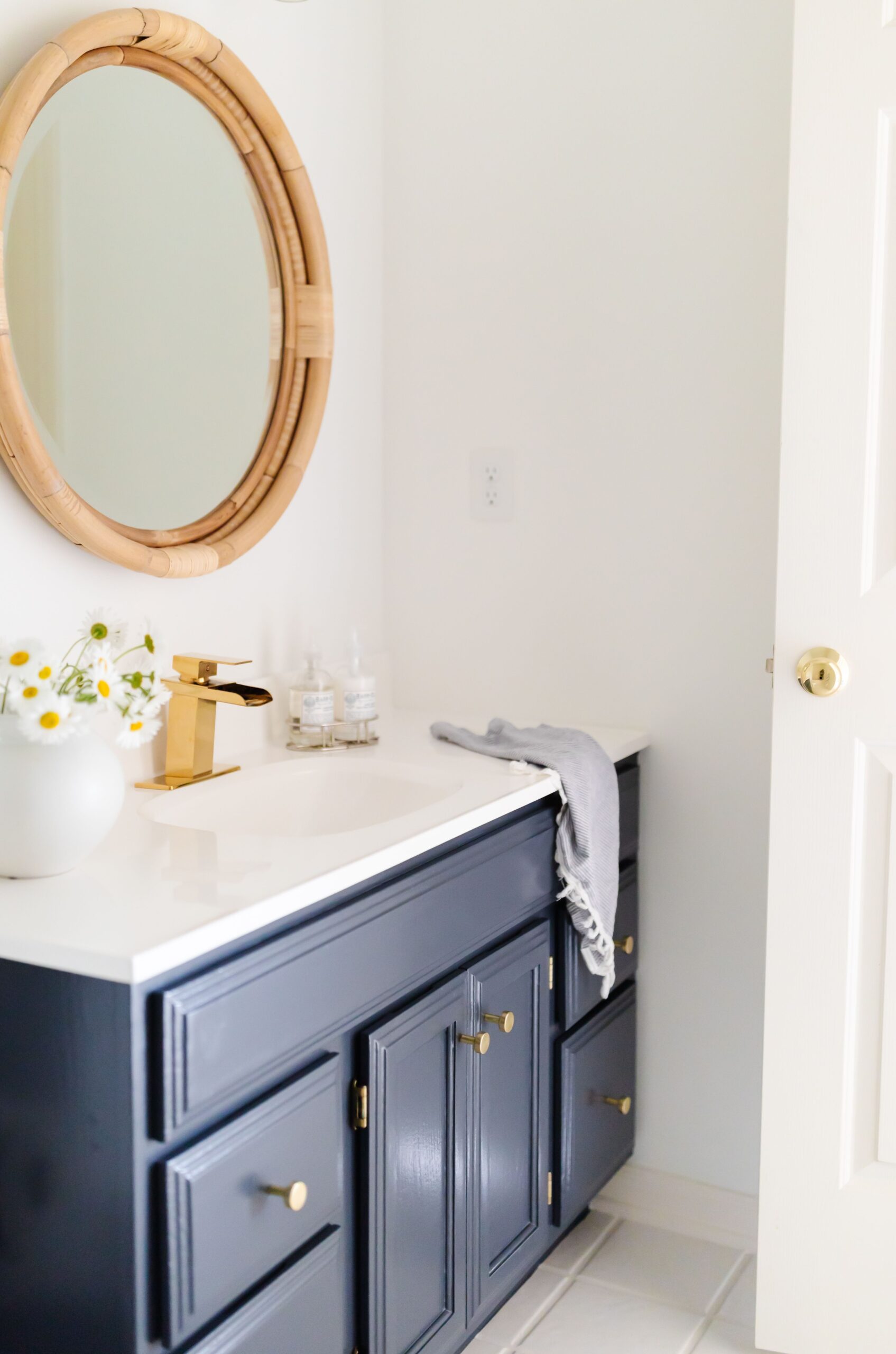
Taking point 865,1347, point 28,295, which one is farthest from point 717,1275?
point 28,295

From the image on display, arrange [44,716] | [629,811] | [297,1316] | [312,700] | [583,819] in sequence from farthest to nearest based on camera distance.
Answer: [629,811] → [312,700] → [583,819] → [297,1316] → [44,716]

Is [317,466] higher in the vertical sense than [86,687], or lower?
higher

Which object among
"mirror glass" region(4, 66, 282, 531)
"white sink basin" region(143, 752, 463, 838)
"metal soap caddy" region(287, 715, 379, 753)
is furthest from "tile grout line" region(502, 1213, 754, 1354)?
"mirror glass" region(4, 66, 282, 531)

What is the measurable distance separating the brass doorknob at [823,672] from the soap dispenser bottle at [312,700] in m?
0.69

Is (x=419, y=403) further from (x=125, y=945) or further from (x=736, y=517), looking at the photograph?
(x=125, y=945)

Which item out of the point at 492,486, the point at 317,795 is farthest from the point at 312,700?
the point at 492,486

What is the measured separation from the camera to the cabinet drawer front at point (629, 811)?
185cm

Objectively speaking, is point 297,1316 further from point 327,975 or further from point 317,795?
point 317,795

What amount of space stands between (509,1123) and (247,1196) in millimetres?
590

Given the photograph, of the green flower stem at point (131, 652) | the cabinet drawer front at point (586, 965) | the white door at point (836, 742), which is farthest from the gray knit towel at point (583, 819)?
the green flower stem at point (131, 652)

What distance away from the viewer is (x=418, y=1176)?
1.38 metres

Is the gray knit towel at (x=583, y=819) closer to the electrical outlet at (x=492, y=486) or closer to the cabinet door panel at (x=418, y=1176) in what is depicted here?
the cabinet door panel at (x=418, y=1176)

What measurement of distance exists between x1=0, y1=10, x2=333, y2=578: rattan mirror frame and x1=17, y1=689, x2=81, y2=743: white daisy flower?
410 mm

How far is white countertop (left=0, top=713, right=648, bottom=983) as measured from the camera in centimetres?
98
